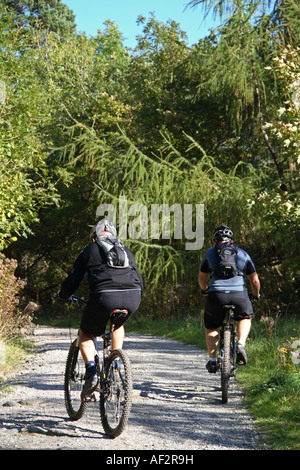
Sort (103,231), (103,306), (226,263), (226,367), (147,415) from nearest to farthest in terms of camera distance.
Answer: (103,306) < (103,231) < (147,415) < (226,367) < (226,263)

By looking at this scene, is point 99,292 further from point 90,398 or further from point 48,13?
point 48,13

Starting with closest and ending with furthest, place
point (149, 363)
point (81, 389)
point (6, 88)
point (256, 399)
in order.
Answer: point (81, 389) → point (256, 399) → point (149, 363) → point (6, 88)

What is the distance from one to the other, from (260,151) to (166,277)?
180 inches

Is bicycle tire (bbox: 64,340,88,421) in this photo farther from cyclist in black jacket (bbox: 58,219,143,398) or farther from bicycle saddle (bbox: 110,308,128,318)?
bicycle saddle (bbox: 110,308,128,318)

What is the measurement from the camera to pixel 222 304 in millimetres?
6711

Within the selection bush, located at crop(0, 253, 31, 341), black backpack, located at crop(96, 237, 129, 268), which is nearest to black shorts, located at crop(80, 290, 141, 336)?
black backpack, located at crop(96, 237, 129, 268)

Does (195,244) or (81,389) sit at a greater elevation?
(195,244)

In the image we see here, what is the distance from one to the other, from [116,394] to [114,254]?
116cm

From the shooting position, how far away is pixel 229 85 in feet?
49.8

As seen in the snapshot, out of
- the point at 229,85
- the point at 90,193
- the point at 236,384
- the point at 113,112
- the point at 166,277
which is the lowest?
the point at 236,384

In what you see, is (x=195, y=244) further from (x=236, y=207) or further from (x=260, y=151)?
(x=260, y=151)

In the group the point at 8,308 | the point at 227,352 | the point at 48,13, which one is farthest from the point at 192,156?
the point at 48,13

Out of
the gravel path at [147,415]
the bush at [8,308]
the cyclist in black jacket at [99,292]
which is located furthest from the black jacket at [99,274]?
the bush at [8,308]

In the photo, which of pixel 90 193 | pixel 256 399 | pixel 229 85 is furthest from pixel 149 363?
pixel 90 193
